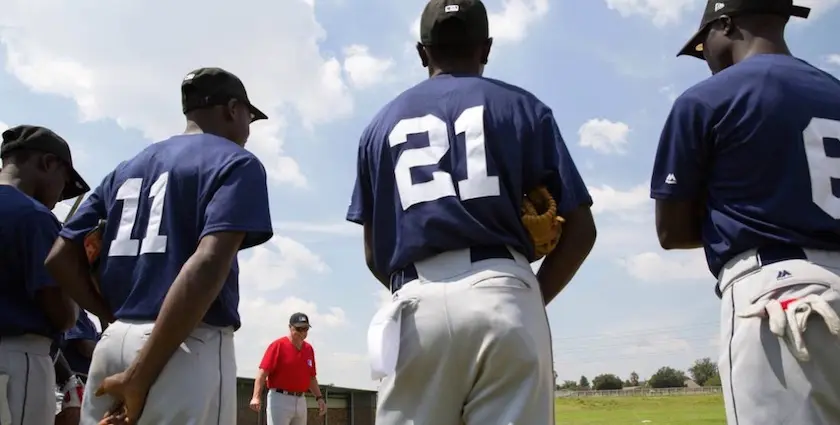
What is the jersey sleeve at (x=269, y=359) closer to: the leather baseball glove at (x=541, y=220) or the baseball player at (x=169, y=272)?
the baseball player at (x=169, y=272)

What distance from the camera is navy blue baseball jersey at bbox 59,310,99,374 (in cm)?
644

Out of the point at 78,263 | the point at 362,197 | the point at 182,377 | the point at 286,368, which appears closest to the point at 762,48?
the point at 362,197

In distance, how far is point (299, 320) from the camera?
12.9 meters

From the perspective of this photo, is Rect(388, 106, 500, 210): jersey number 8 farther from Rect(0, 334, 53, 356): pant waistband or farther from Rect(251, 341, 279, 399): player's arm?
Rect(251, 341, 279, 399): player's arm

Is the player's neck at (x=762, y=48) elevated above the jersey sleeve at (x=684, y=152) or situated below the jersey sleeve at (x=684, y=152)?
above

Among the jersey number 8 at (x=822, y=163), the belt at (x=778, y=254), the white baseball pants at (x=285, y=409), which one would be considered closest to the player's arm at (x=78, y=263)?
the belt at (x=778, y=254)

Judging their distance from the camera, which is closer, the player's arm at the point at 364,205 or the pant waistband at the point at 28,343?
the player's arm at the point at 364,205

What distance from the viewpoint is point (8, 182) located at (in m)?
5.02

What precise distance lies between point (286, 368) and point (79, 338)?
6.07m

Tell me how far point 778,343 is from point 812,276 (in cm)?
28

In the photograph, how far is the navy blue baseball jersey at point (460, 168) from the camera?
2.91m

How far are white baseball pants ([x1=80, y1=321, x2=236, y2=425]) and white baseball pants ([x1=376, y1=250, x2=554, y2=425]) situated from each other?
847 millimetres

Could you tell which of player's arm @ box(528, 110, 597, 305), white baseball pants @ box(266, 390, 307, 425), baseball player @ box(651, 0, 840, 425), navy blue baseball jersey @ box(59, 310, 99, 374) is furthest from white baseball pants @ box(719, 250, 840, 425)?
white baseball pants @ box(266, 390, 307, 425)

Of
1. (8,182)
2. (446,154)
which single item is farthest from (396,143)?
(8,182)
